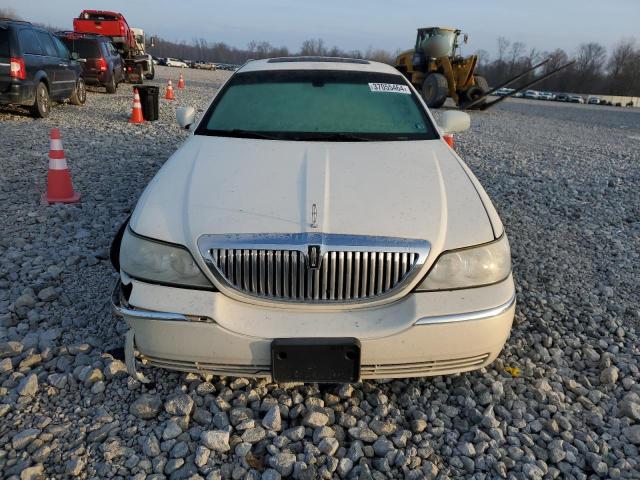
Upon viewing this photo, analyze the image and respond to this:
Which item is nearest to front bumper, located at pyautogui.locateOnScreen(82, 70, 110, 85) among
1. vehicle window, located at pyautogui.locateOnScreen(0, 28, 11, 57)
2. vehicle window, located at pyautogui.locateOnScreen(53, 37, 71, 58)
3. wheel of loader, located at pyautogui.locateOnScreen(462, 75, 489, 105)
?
vehicle window, located at pyautogui.locateOnScreen(53, 37, 71, 58)

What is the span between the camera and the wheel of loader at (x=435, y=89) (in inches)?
642

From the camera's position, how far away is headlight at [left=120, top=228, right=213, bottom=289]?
222 centimetres

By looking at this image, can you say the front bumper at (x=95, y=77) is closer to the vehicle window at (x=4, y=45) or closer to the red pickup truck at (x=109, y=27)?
the vehicle window at (x=4, y=45)

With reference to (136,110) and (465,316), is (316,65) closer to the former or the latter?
(465,316)

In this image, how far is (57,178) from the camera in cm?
509

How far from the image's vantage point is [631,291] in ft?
12.6

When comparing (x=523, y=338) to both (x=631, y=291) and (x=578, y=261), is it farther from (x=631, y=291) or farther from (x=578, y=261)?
(x=578, y=261)

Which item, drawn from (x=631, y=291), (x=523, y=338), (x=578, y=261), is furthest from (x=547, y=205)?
(x=523, y=338)

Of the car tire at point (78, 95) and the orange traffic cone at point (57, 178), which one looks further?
the car tire at point (78, 95)

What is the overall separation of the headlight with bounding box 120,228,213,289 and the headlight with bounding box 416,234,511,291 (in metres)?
1.00

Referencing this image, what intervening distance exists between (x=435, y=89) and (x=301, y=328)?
51.5 feet

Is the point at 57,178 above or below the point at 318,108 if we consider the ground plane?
below

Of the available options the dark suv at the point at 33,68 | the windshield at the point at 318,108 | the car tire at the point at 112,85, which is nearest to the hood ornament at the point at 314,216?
the windshield at the point at 318,108

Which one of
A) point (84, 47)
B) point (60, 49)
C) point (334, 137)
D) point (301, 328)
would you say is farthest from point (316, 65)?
point (84, 47)
